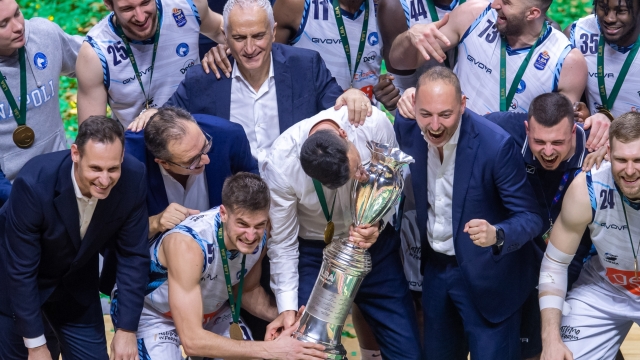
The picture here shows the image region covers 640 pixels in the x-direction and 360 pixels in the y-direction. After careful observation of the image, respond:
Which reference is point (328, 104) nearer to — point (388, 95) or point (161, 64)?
point (388, 95)

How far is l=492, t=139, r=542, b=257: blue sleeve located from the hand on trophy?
1.92 feet

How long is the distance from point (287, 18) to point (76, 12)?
14.1 ft

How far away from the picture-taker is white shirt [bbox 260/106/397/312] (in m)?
4.48

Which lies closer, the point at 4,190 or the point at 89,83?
the point at 4,190

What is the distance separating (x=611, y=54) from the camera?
4977 millimetres

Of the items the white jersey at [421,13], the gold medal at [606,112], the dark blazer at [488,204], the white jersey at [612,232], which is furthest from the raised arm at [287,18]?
the white jersey at [612,232]

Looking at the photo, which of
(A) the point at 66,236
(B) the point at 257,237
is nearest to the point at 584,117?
(B) the point at 257,237

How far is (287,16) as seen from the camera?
519 centimetres

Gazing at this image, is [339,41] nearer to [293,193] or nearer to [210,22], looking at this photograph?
[210,22]

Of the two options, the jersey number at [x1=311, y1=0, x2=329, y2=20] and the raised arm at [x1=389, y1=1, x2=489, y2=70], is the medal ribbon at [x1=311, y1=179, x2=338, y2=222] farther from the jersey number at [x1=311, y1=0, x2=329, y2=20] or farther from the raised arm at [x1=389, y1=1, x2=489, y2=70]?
the jersey number at [x1=311, y1=0, x2=329, y2=20]

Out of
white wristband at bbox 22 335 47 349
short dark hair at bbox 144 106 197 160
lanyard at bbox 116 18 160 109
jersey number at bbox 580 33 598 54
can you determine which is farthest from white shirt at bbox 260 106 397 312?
jersey number at bbox 580 33 598 54

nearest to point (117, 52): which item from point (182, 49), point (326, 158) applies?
point (182, 49)

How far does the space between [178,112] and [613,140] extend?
1952 millimetres

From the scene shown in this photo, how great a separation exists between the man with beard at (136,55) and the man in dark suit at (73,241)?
61 centimetres
